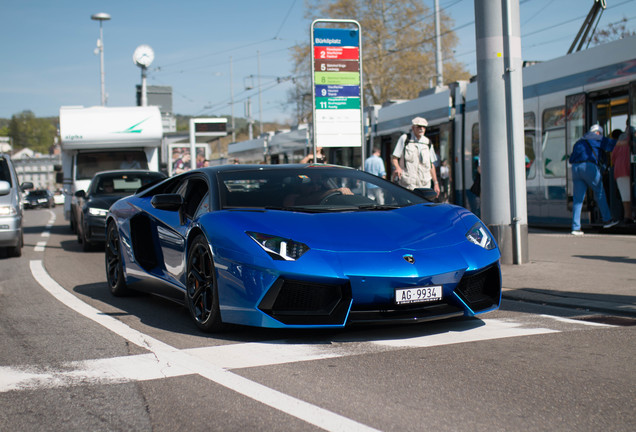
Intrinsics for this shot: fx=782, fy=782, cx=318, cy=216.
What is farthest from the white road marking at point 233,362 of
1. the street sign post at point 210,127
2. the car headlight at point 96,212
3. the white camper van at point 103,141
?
the street sign post at point 210,127

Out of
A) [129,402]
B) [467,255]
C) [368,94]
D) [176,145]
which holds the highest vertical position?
[368,94]

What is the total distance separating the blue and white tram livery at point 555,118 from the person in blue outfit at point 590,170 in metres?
0.47

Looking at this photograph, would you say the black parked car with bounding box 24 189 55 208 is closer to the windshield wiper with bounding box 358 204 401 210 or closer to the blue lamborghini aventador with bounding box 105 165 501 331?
the blue lamborghini aventador with bounding box 105 165 501 331

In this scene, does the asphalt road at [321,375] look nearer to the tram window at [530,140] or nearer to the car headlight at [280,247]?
the car headlight at [280,247]

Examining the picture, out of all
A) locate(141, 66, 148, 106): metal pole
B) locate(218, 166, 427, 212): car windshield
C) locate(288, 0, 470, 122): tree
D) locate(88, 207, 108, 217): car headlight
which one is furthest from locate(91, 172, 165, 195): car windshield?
locate(288, 0, 470, 122): tree

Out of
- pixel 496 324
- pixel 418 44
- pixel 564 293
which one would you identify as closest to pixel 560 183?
pixel 564 293

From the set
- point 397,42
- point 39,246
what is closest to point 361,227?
point 39,246

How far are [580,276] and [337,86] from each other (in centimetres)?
648

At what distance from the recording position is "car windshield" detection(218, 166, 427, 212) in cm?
567

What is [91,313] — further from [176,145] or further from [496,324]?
[176,145]

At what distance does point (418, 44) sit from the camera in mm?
51000

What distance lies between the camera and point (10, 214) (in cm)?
1255

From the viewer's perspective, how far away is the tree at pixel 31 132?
16675 cm

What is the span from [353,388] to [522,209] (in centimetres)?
564
